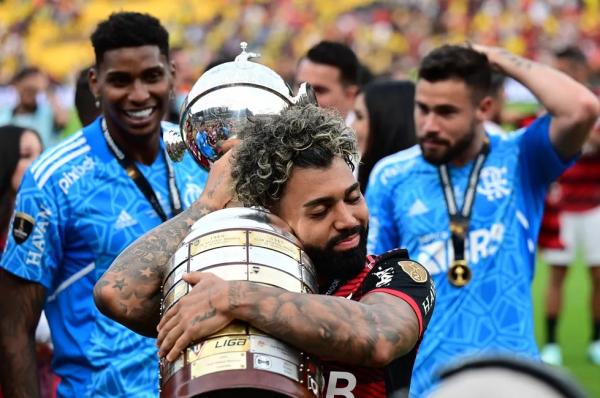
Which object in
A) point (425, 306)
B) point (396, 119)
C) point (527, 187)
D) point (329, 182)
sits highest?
point (396, 119)

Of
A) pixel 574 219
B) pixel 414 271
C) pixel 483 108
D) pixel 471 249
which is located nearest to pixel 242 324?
pixel 414 271

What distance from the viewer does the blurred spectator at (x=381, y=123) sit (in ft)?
23.3

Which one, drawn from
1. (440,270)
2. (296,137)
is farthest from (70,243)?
(296,137)

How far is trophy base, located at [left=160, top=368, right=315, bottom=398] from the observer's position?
7.70ft

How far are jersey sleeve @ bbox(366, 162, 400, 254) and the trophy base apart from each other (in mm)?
3246

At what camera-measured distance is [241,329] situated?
251 centimetres

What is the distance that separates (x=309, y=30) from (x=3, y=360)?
110 ft

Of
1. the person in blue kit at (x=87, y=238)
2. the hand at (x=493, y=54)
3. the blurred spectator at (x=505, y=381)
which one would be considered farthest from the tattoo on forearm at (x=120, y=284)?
the hand at (x=493, y=54)

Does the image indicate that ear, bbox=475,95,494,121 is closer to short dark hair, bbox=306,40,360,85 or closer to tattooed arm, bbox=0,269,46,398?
short dark hair, bbox=306,40,360,85

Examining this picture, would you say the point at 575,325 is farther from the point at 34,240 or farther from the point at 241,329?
the point at 241,329

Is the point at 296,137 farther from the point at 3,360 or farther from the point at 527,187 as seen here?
the point at 527,187

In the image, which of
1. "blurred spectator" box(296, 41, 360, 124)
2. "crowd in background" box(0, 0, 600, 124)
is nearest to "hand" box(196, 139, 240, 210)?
"blurred spectator" box(296, 41, 360, 124)

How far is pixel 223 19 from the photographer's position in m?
38.5

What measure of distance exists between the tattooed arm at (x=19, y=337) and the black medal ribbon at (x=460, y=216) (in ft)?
6.17
